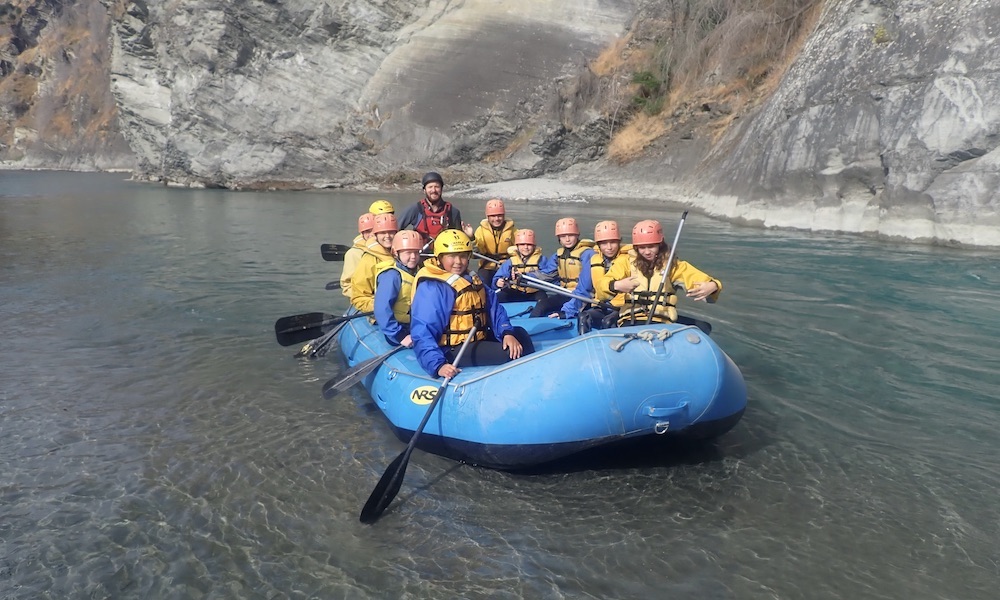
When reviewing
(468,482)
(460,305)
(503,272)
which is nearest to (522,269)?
(503,272)

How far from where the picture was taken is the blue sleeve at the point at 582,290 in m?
6.91

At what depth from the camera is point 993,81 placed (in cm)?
1325

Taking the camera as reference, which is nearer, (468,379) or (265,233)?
(468,379)

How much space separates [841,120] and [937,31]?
239 centimetres

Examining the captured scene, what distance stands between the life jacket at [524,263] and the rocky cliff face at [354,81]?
79.8ft

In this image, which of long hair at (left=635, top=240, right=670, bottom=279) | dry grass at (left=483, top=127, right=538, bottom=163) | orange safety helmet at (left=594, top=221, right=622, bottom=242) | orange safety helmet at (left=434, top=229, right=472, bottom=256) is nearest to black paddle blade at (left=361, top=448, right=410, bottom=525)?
orange safety helmet at (left=434, top=229, right=472, bottom=256)

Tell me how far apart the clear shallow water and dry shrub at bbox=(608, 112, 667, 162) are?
2053cm

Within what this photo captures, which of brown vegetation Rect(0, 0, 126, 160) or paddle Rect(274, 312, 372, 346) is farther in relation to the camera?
brown vegetation Rect(0, 0, 126, 160)

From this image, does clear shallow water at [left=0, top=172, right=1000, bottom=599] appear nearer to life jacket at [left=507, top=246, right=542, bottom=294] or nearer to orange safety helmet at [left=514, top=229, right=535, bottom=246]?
life jacket at [left=507, top=246, right=542, bottom=294]

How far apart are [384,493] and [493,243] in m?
5.28

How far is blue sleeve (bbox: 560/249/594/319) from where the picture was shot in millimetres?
6914

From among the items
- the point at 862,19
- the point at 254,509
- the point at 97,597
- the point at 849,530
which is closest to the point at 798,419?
the point at 849,530

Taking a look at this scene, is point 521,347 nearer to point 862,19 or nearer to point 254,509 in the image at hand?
point 254,509

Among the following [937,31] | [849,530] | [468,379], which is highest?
[937,31]
